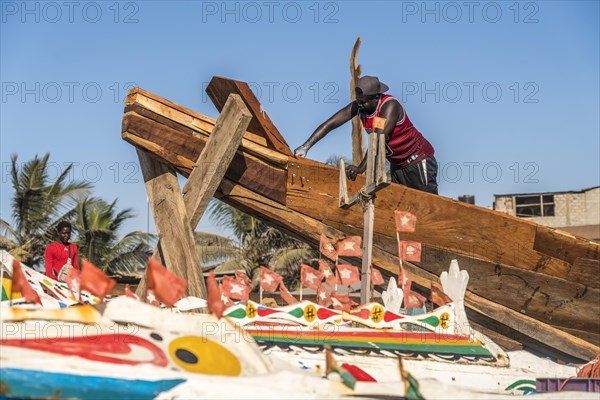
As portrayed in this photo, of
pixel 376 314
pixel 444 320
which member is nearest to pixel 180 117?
pixel 376 314

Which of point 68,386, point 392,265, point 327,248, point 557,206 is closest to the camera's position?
point 68,386

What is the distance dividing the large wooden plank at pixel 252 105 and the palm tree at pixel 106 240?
15753 millimetres

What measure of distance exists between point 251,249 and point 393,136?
17.8m

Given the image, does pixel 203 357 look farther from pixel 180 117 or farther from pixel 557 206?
pixel 557 206

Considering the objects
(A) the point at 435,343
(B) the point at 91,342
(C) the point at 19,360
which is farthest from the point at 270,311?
(C) the point at 19,360

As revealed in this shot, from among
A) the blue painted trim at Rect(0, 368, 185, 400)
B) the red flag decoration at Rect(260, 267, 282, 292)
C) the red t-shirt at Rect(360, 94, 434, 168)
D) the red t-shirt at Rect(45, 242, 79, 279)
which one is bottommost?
the blue painted trim at Rect(0, 368, 185, 400)

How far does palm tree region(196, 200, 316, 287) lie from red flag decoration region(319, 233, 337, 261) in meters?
17.3

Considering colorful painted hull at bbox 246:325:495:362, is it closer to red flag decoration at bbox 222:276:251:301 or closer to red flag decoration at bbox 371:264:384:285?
red flag decoration at bbox 222:276:251:301

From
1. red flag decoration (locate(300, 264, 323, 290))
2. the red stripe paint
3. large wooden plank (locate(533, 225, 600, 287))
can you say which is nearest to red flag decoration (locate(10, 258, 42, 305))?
the red stripe paint

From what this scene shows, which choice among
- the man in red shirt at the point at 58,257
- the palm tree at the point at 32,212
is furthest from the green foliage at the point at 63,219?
the man in red shirt at the point at 58,257

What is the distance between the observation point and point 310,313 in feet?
17.6

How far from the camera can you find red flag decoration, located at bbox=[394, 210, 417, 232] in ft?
22.0

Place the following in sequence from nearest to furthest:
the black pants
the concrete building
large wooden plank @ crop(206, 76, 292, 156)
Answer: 1. large wooden plank @ crop(206, 76, 292, 156)
2. the black pants
3. the concrete building

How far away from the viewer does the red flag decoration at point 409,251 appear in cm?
674
